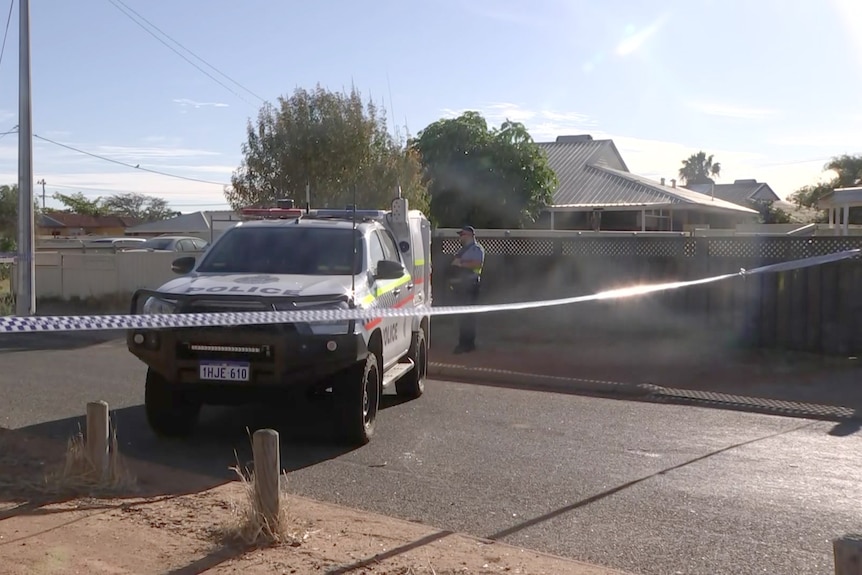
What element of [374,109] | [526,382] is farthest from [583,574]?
[374,109]

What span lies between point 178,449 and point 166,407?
0.37 metres

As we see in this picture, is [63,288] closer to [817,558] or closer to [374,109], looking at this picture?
[374,109]

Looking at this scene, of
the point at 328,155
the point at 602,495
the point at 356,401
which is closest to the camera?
the point at 602,495

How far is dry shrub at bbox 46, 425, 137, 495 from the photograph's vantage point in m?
6.27

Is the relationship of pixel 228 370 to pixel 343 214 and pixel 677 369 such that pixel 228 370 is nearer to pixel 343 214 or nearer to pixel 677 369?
pixel 343 214

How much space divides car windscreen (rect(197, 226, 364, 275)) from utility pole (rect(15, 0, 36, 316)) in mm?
8397

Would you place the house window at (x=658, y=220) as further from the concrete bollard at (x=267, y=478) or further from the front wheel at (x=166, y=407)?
the concrete bollard at (x=267, y=478)

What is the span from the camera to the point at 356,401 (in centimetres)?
761

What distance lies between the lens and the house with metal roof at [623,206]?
123 ft

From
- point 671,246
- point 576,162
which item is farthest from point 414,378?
point 576,162

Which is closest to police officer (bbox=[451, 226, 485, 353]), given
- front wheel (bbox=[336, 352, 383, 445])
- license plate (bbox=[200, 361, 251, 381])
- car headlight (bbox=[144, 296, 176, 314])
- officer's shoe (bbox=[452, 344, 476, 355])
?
officer's shoe (bbox=[452, 344, 476, 355])

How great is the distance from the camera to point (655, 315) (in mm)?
14094

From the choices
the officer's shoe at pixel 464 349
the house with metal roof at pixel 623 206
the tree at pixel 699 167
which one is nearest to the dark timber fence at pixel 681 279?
the officer's shoe at pixel 464 349

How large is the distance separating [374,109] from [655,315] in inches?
378
